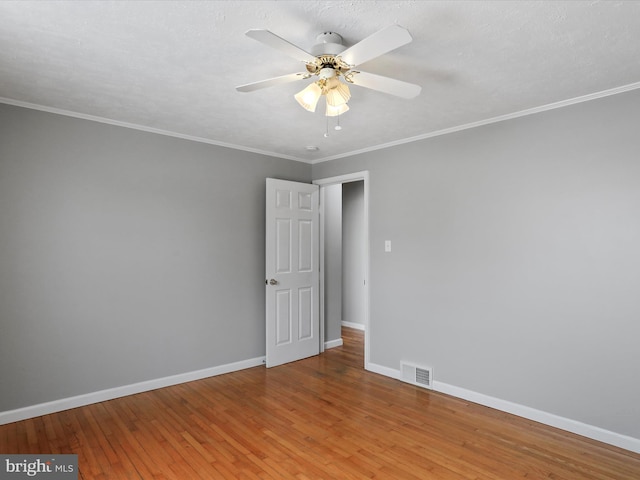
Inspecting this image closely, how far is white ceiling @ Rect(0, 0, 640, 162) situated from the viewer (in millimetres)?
1822

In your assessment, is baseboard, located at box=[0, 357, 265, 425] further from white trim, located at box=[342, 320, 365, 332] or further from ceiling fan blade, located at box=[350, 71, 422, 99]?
ceiling fan blade, located at box=[350, 71, 422, 99]

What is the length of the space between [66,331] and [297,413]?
6.85 ft

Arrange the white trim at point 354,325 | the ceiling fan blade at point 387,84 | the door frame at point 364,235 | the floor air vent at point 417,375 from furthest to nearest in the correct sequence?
1. the white trim at point 354,325
2. the door frame at point 364,235
3. the floor air vent at point 417,375
4. the ceiling fan blade at point 387,84

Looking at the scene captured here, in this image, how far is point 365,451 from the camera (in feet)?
8.65

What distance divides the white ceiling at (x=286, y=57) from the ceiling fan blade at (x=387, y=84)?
0.67ft

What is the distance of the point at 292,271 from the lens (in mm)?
4680

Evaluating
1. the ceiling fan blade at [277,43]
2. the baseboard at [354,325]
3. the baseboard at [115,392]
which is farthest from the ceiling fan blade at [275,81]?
the baseboard at [354,325]

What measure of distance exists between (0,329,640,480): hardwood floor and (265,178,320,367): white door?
0.89 m

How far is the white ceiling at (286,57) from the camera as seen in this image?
1.82m

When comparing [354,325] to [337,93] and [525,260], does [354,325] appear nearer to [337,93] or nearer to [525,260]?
[525,260]

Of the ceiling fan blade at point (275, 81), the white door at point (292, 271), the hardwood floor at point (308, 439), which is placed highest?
the ceiling fan blade at point (275, 81)

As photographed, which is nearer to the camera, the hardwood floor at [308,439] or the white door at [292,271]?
the hardwood floor at [308,439]

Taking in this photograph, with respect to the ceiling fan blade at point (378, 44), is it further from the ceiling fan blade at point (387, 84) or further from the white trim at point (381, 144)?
A: the white trim at point (381, 144)
